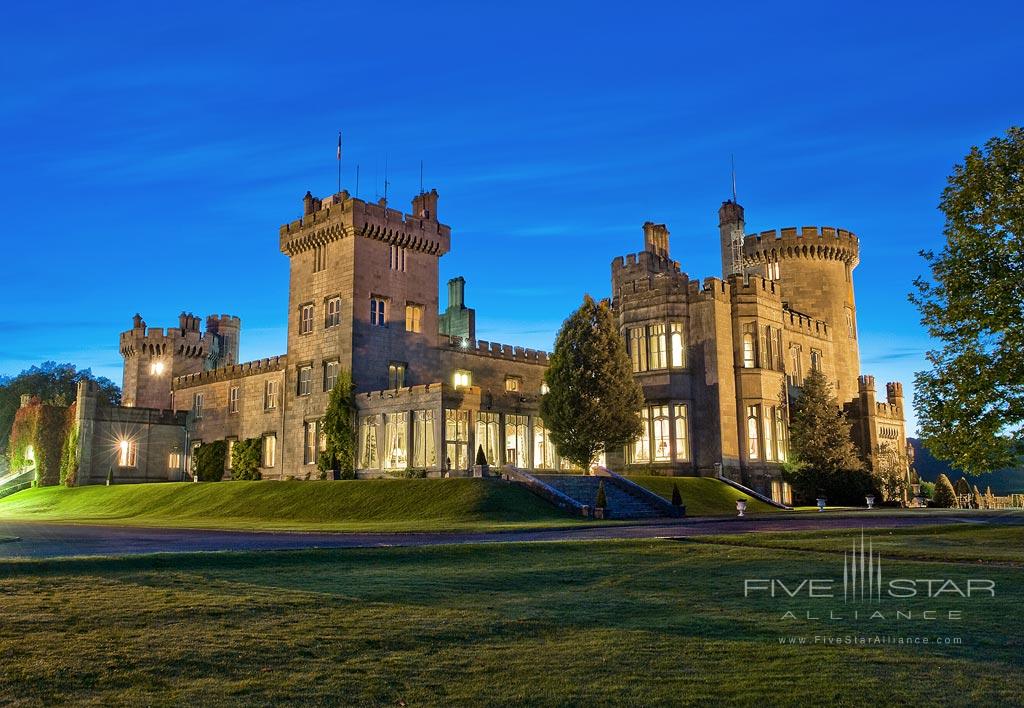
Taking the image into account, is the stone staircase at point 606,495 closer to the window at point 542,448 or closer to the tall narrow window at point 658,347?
the tall narrow window at point 658,347

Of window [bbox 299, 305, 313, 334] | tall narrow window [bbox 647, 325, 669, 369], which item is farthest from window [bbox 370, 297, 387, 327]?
tall narrow window [bbox 647, 325, 669, 369]

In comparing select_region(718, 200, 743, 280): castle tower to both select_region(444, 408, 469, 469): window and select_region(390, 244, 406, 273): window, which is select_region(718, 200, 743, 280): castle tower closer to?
select_region(390, 244, 406, 273): window

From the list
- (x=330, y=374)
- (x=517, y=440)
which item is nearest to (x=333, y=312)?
(x=330, y=374)

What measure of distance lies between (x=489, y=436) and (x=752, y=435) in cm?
1504

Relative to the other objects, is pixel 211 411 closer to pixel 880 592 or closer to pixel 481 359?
pixel 481 359

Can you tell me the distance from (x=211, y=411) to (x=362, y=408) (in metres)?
22.6

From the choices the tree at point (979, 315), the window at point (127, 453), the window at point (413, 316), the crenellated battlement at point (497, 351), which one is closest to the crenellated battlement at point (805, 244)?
the crenellated battlement at point (497, 351)

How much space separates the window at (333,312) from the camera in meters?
53.7

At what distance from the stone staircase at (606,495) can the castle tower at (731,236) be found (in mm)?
30599

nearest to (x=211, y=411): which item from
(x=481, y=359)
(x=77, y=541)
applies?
(x=481, y=359)

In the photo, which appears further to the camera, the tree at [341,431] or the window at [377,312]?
the window at [377,312]

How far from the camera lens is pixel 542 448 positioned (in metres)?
53.8

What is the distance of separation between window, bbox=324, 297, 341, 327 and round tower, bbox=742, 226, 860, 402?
31286 mm

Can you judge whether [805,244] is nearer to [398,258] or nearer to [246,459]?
[398,258]
